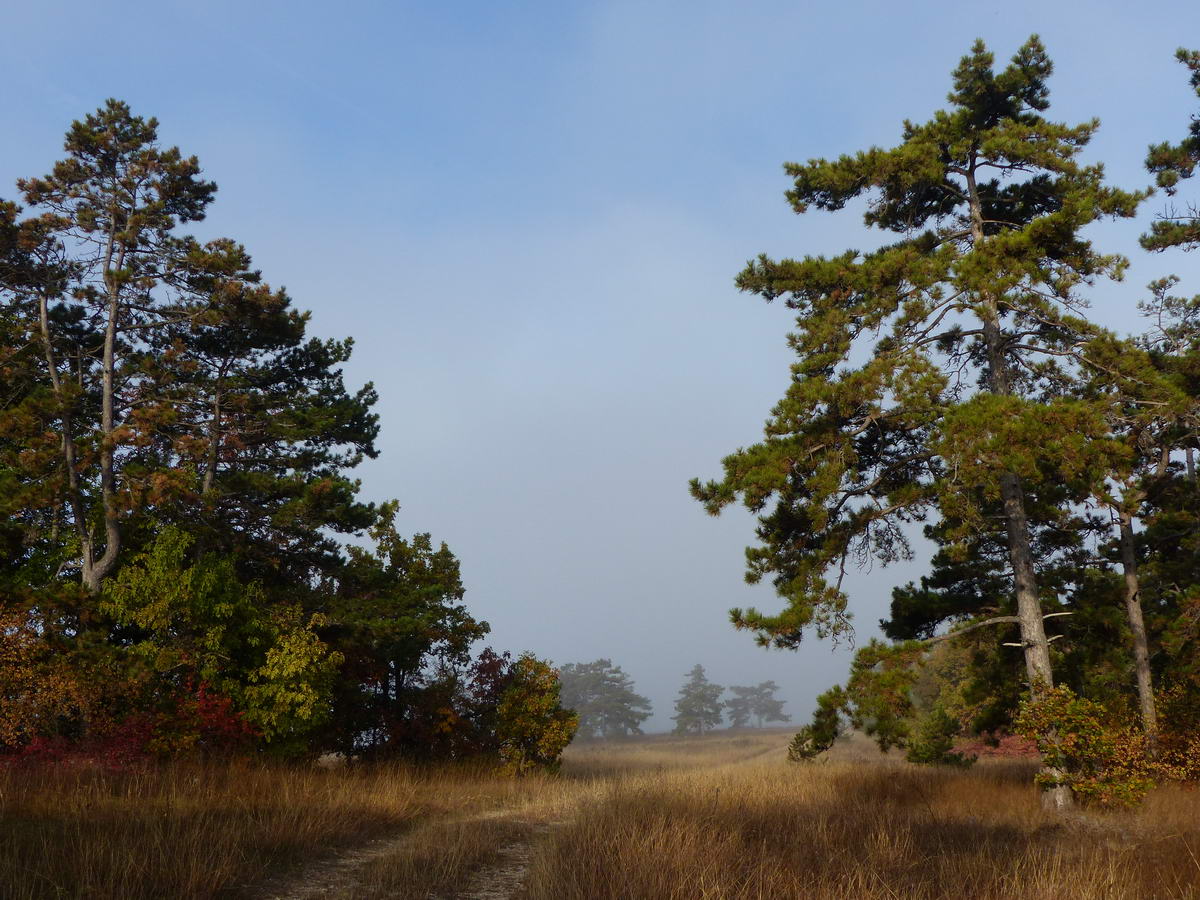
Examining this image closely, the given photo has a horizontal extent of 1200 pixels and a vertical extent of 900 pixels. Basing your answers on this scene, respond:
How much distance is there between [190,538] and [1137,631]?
21.3m

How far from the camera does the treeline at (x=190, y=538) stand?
1611 centimetres

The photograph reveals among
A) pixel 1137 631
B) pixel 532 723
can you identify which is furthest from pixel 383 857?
pixel 1137 631

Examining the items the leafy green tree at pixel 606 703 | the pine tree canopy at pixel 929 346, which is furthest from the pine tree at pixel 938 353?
the leafy green tree at pixel 606 703

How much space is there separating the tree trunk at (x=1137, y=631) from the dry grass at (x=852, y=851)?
237 centimetres

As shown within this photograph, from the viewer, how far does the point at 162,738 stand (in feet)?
51.6

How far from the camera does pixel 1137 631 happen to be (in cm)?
1541

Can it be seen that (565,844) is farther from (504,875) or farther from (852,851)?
(852,851)

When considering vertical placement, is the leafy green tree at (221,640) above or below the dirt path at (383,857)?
above

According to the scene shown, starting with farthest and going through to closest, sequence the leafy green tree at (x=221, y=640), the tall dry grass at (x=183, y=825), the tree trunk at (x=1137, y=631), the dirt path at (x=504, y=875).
A: the leafy green tree at (x=221, y=640)
the tree trunk at (x=1137, y=631)
the dirt path at (x=504, y=875)
the tall dry grass at (x=183, y=825)

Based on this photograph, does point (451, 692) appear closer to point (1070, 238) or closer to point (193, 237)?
point (193, 237)

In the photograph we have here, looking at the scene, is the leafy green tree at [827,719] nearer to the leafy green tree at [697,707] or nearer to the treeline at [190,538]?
the treeline at [190,538]

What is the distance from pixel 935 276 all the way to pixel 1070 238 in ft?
7.39

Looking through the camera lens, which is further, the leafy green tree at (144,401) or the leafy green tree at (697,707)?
the leafy green tree at (697,707)

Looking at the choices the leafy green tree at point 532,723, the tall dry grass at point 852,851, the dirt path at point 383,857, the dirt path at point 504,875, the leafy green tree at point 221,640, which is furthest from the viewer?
the leafy green tree at point 532,723
